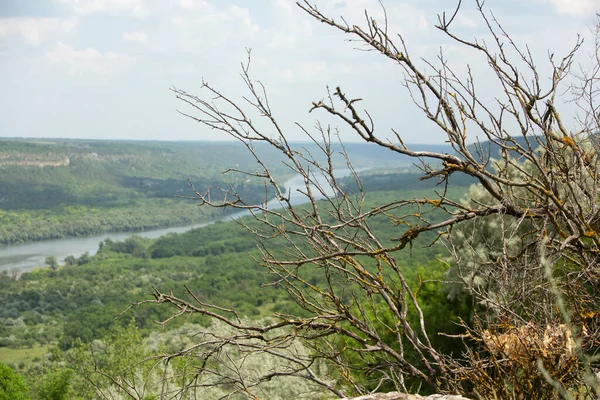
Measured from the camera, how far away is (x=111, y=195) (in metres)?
90.4

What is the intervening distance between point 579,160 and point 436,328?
10.4 metres

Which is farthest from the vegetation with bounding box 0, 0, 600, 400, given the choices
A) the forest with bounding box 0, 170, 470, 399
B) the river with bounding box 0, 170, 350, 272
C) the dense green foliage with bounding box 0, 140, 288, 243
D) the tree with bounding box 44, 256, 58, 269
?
the dense green foliage with bounding box 0, 140, 288, 243

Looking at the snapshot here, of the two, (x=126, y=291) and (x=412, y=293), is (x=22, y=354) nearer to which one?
(x=126, y=291)

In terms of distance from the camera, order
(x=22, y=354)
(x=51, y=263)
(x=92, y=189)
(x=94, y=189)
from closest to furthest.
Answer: (x=22, y=354), (x=51, y=263), (x=92, y=189), (x=94, y=189)

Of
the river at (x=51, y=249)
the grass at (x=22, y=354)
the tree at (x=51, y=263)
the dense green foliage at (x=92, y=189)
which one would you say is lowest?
the grass at (x=22, y=354)

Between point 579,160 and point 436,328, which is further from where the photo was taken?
point 436,328

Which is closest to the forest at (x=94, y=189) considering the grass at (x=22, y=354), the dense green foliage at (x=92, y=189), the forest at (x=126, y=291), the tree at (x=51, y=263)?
the dense green foliage at (x=92, y=189)

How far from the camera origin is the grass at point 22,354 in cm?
3092

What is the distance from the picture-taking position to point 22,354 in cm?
3306

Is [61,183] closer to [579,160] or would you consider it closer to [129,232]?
[129,232]

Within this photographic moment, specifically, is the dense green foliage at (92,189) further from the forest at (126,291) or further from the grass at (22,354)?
the grass at (22,354)

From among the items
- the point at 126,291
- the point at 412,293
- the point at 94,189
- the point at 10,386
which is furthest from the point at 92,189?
the point at 412,293

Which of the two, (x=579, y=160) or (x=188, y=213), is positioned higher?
(x=579, y=160)

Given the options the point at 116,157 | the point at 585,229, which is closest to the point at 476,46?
the point at 585,229
